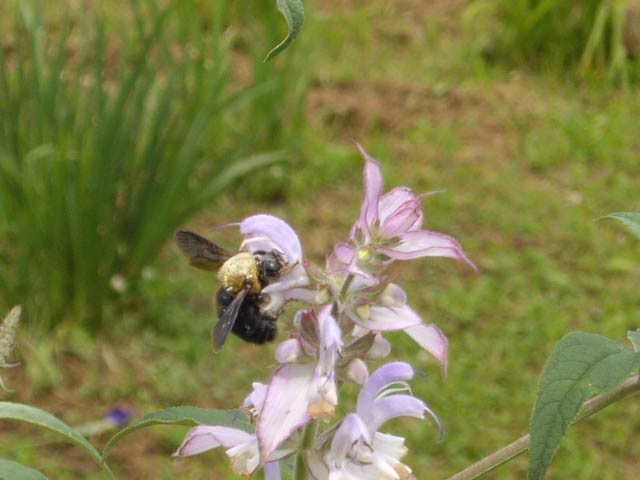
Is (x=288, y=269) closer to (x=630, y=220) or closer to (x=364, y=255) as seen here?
(x=364, y=255)

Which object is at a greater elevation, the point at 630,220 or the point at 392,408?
the point at 630,220

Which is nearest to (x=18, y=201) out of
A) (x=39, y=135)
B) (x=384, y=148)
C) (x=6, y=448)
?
(x=39, y=135)

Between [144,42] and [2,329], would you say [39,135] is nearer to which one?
[144,42]

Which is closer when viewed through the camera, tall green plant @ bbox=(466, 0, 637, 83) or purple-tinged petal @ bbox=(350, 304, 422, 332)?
purple-tinged petal @ bbox=(350, 304, 422, 332)

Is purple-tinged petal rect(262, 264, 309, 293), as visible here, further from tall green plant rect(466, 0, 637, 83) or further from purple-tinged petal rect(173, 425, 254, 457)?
tall green plant rect(466, 0, 637, 83)

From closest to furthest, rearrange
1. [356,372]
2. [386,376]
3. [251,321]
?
[356,372] → [386,376] → [251,321]

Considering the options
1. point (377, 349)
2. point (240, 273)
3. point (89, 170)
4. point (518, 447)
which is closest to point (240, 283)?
→ point (240, 273)

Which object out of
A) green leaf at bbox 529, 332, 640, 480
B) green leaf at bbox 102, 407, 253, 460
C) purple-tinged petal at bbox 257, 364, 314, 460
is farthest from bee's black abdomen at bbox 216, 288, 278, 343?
green leaf at bbox 529, 332, 640, 480
